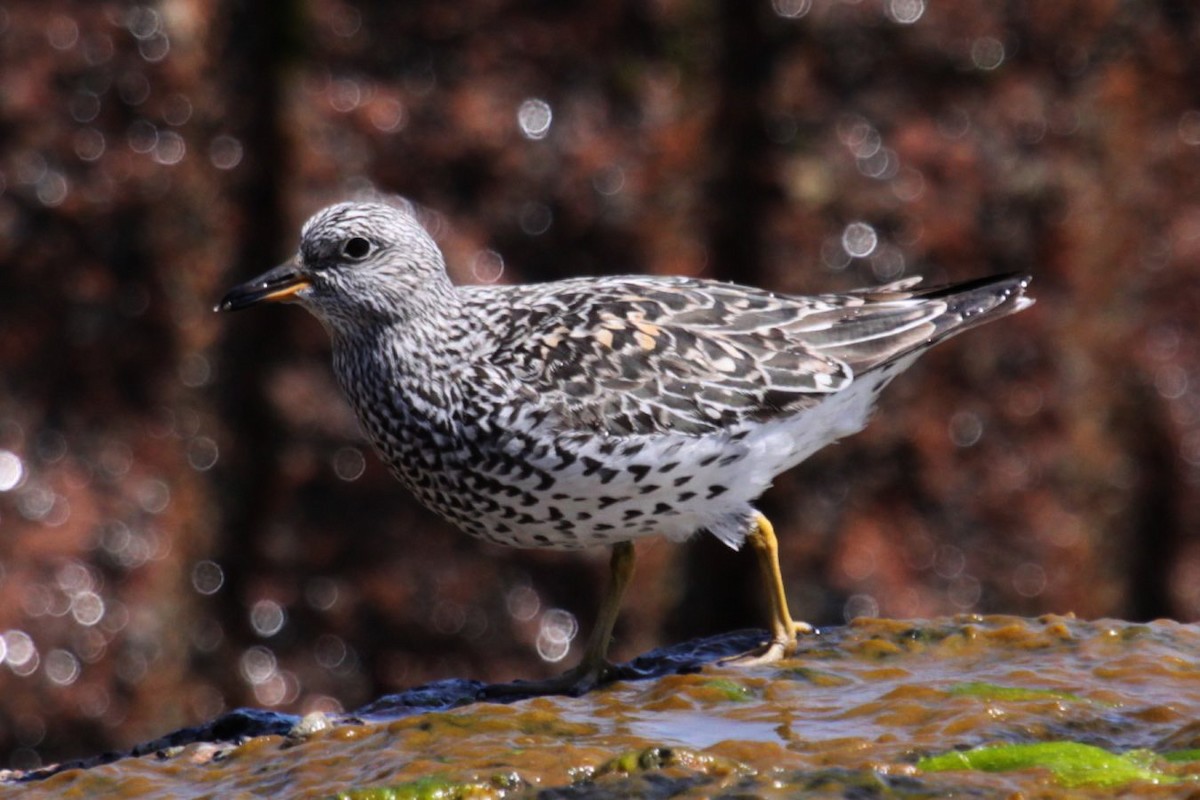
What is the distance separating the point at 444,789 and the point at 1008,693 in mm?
1612

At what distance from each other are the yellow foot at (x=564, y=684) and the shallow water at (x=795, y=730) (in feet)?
0.59

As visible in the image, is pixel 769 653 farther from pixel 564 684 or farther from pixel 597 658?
pixel 564 684

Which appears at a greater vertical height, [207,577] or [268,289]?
[268,289]

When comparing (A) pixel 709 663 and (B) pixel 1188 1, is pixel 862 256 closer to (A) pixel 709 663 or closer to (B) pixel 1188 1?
(B) pixel 1188 1

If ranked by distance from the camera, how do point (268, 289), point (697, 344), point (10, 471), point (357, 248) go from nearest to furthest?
point (697, 344), point (268, 289), point (357, 248), point (10, 471)

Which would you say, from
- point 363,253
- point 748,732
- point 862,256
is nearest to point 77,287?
point 363,253

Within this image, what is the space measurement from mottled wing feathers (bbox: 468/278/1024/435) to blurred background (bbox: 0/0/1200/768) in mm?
1889

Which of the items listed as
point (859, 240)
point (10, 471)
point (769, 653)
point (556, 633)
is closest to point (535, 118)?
point (859, 240)

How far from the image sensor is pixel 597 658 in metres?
6.06

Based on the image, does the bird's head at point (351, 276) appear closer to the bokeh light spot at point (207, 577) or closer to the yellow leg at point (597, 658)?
the yellow leg at point (597, 658)

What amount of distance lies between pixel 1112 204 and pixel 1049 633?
3718 mm

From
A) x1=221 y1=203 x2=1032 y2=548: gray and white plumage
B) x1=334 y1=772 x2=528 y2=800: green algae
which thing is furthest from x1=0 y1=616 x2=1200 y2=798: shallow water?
x1=221 y1=203 x2=1032 y2=548: gray and white plumage

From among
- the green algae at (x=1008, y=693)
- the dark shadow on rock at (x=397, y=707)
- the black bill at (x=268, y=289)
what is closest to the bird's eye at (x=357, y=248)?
the black bill at (x=268, y=289)

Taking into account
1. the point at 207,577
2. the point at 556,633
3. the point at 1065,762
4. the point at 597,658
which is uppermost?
the point at 207,577
